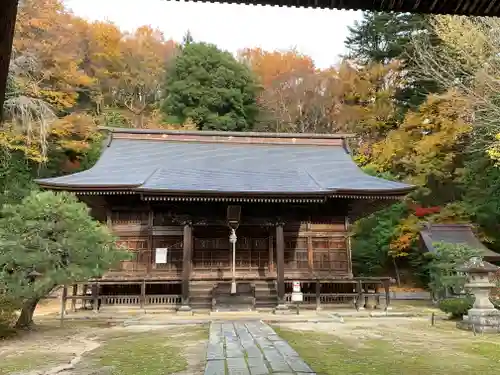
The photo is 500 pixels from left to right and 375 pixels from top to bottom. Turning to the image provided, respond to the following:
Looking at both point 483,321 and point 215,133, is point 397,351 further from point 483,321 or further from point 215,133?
point 215,133

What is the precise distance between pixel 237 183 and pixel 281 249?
2.55 meters

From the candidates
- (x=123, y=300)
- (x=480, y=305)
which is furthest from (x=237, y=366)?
(x=123, y=300)

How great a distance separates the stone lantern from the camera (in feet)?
29.0

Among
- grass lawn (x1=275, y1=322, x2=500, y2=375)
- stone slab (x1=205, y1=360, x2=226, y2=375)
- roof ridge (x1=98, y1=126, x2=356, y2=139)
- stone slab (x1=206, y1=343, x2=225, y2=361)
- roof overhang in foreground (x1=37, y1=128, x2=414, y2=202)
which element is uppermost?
roof ridge (x1=98, y1=126, x2=356, y2=139)

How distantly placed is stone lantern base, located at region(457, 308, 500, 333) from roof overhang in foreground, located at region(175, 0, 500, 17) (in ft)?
24.9

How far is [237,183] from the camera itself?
13477mm

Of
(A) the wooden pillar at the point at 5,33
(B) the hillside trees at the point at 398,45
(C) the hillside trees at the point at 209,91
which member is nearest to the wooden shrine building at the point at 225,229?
(A) the wooden pillar at the point at 5,33

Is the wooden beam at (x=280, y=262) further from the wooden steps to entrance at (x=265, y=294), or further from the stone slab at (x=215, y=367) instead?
the stone slab at (x=215, y=367)

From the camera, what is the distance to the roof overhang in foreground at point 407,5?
3293 millimetres

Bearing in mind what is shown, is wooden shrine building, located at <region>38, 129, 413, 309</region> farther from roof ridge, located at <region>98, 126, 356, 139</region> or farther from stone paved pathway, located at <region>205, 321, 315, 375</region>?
stone paved pathway, located at <region>205, 321, 315, 375</region>

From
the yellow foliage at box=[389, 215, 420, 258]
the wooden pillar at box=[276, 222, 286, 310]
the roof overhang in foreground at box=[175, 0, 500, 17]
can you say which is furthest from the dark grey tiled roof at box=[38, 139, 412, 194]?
the roof overhang in foreground at box=[175, 0, 500, 17]

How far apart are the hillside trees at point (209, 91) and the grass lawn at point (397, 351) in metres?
23.9

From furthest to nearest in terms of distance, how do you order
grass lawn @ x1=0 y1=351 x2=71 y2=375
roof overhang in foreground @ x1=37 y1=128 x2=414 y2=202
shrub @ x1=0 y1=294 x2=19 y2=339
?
1. roof overhang in foreground @ x1=37 y1=128 x2=414 y2=202
2. shrub @ x1=0 y1=294 x2=19 y2=339
3. grass lawn @ x1=0 y1=351 x2=71 y2=375

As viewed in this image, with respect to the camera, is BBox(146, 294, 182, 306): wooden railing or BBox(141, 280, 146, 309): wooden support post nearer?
BBox(141, 280, 146, 309): wooden support post
